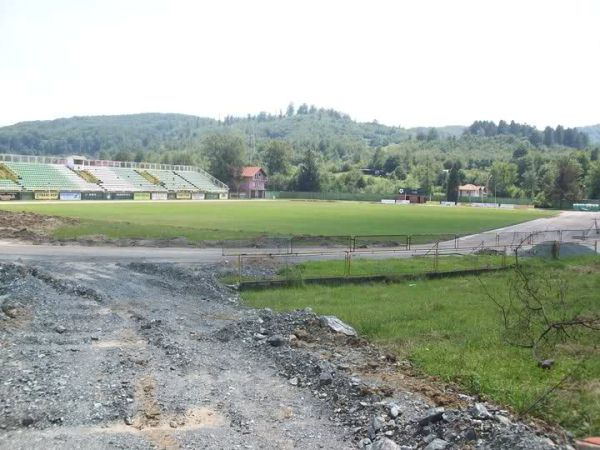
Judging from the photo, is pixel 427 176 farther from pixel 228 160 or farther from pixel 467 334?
pixel 467 334

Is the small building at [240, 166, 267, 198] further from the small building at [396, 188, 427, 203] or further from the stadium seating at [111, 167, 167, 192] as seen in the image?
the small building at [396, 188, 427, 203]

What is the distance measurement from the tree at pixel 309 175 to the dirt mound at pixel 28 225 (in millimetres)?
124012

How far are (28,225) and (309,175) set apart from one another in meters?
131

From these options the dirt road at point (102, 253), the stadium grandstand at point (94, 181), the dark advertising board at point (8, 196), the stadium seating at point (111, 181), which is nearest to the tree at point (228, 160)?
the stadium grandstand at point (94, 181)

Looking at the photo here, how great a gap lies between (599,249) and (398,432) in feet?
120

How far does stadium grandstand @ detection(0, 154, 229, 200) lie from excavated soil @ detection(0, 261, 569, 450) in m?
93.4

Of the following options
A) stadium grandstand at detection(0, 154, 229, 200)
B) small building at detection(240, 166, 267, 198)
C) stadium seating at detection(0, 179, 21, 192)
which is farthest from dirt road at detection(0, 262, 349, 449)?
small building at detection(240, 166, 267, 198)

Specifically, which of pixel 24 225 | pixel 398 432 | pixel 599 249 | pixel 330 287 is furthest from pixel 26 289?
pixel 599 249

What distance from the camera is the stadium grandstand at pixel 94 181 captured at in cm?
10219

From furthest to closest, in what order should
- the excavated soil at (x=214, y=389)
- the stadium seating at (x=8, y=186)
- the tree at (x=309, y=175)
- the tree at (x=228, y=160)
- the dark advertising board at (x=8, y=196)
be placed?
the tree at (x=309, y=175) < the tree at (x=228, y=160) < the stadium seating at (x=8, y=186) < the dark advertising board at (x=8, y=196) < the excavated soil at (x=214, y=389)

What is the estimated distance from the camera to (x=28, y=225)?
4172cm

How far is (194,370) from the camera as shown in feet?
36.8

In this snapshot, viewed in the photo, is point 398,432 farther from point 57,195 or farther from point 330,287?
point 57,195

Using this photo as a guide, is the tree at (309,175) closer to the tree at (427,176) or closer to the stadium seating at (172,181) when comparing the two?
the tree at (427,176)
